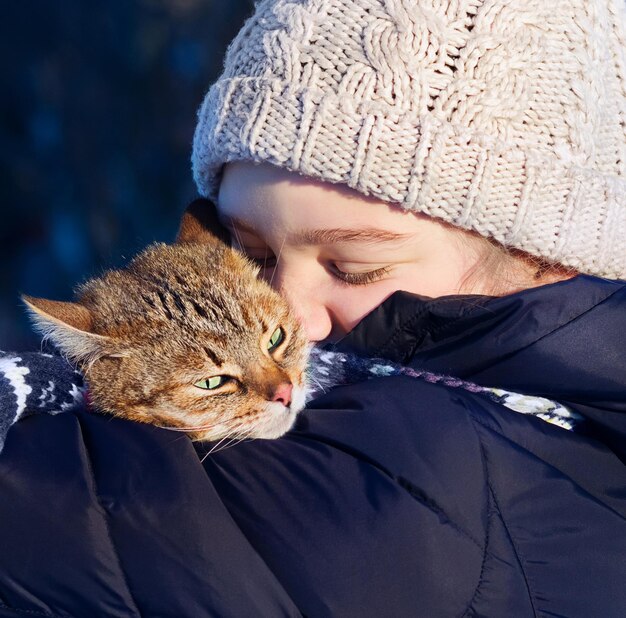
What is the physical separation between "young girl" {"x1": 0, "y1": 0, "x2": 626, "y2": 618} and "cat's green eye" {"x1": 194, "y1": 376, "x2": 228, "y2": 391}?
1.07 ft

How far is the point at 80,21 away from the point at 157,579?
512cm

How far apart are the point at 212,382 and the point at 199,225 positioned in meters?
0.59

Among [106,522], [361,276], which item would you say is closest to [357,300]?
[361,276]

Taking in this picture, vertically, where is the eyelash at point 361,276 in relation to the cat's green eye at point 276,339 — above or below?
above

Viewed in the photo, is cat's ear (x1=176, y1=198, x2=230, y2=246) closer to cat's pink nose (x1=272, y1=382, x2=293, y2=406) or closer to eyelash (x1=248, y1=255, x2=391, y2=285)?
eyelash (x1=248, y1=255, x2=391, y2=285)

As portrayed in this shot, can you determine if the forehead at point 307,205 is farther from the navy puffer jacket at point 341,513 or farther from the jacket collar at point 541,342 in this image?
the navy puffer jacket at point 341,513

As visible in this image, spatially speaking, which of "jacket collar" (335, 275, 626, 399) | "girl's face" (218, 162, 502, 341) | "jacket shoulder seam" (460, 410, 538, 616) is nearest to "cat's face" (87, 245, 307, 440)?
"girl's face" (218, 162, 502, 341)

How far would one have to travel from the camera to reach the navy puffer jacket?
45.2 inches

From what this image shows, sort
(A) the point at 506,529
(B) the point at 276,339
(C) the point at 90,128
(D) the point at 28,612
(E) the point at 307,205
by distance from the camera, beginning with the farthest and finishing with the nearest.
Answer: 1. (C) the point at 90,128
2. (B) the point at 276,339
3. (E) the point at 307,205
4. (A) the point at 506,529
5. (D) the point at 28,612

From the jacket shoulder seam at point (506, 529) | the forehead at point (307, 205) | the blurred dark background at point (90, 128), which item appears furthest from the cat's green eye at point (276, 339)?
the blurred dark background at point (90, 128)

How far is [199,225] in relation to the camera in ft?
7.14

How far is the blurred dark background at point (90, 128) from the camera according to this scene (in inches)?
202

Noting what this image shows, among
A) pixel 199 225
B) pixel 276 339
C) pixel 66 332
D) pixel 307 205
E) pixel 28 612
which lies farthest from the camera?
pixel 199 225

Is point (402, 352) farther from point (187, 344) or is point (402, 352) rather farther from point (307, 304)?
point (187, 344)
